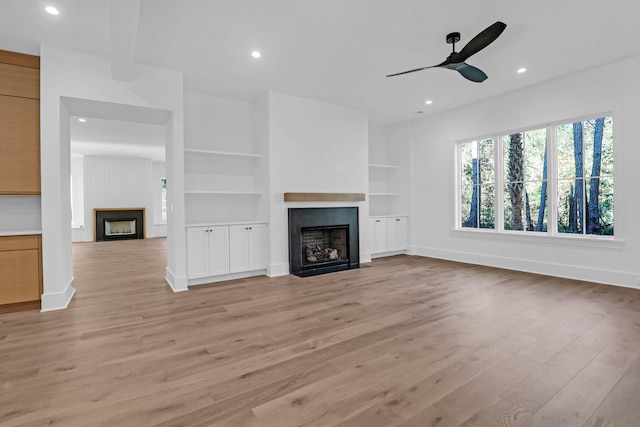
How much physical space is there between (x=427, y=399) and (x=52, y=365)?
2493mm

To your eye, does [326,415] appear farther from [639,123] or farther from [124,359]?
[639,123]

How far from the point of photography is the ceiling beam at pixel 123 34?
7.73 ft

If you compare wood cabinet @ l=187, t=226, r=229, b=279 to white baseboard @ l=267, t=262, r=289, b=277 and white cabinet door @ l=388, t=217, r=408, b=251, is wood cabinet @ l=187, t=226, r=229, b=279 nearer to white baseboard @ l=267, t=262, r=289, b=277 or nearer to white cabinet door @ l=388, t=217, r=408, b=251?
white baseboard @ l=267, t=262, r=289, b=277

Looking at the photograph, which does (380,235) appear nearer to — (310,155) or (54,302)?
(310,155)

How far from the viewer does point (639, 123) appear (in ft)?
12.6

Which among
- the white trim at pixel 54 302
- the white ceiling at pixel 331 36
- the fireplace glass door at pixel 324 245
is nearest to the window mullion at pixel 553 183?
the white ceiling at pixel 331 36

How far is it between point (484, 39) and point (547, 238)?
10.8ft

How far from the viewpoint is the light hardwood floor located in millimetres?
1646

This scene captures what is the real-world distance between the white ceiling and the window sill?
7.47ft

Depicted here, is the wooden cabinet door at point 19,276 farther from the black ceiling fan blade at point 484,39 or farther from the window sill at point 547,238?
the window sill at point 547,238

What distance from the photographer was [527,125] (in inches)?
190

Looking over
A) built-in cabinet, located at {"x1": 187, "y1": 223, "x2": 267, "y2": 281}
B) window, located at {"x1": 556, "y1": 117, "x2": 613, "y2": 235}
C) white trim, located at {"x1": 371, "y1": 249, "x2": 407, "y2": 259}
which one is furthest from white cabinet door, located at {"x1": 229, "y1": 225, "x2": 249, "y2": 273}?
window, located at {"x1": 556, "y1": 117, "x2": 613, "y2": 235}

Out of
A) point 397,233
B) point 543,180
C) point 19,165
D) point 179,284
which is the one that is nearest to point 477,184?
point 543,180

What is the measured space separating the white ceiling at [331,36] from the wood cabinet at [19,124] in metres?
0.21
